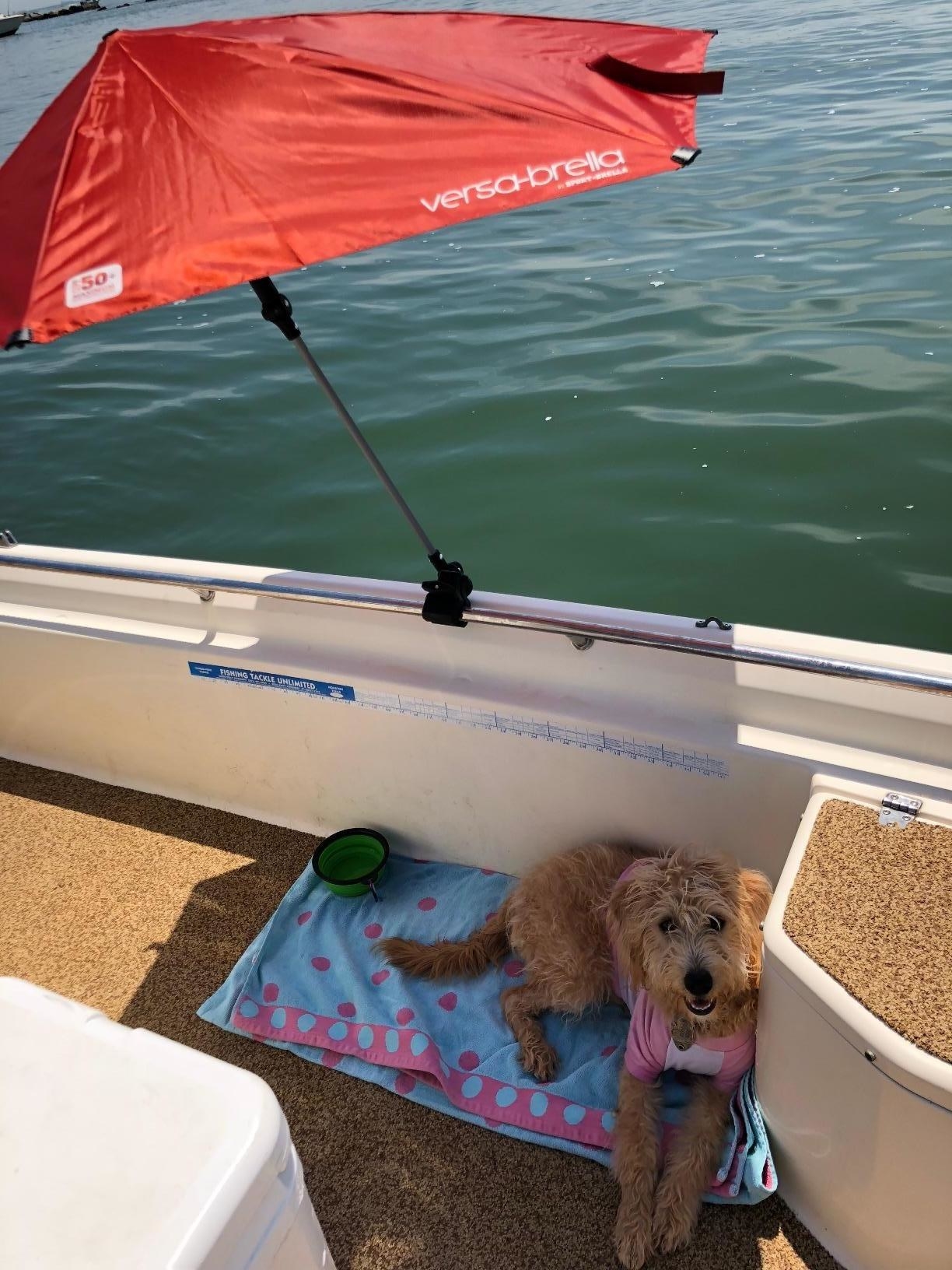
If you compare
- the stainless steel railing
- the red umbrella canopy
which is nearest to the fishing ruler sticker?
the stainless steel railing

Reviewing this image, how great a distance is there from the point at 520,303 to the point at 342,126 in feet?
14.2

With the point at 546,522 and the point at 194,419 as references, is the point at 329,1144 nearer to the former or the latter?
the point at 546,522

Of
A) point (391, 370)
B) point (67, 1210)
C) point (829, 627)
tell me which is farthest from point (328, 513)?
point (67, 1210)

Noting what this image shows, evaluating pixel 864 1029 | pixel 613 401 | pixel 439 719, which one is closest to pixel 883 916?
pixel 864 1029

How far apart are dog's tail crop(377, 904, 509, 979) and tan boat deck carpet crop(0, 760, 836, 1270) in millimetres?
271

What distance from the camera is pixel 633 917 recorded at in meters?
1.68

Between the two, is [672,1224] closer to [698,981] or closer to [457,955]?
[698,981]

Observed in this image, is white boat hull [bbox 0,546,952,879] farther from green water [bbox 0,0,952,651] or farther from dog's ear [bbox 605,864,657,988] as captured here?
green water [bbox 0,0,952,651]

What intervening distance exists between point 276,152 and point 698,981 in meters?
1.49

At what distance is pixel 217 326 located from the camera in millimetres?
6473

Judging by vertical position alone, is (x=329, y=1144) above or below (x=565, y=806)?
below

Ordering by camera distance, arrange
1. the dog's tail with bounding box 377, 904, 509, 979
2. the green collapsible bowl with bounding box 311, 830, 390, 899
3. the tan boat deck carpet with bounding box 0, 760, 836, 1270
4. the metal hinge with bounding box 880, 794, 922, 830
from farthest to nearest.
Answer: the green collapsible bowl with bounding box 311, 830, 390, 899, the dog's tail with bounding box 377, 904, 509, 979, the tan boat deck carpet with bounding box 0, 760, 836, 1270, the metal hinge with bounding box 880, 794, 922, 830

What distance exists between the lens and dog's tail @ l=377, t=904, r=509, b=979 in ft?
7.13

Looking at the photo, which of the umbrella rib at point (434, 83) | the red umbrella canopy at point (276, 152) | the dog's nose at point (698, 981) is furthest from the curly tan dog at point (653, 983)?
the umbrella rib at point (434, 83)
